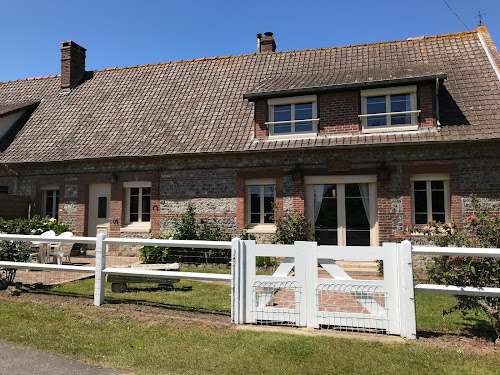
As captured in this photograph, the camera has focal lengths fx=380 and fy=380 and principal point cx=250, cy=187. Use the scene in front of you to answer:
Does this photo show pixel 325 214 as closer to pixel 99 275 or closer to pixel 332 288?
pixel 332 288

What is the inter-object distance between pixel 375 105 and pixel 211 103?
5846 mm

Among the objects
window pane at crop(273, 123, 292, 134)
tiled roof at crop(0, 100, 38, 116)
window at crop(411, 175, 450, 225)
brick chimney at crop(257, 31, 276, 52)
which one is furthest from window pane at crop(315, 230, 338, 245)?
tiled roof at crop(0, 100, 38, 116)

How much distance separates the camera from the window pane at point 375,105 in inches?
438

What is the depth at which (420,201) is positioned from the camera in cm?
1062

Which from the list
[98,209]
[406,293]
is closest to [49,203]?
[98,209]

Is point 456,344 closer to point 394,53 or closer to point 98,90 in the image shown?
point 394,53

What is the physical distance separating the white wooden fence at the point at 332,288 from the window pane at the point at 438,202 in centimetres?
622

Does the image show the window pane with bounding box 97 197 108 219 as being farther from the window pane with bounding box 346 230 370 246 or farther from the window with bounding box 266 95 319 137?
the window pane with bounding box 346 230 370 246

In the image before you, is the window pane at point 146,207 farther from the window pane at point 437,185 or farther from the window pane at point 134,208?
the window pane at point 437,185

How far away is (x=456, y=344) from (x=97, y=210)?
1226cm

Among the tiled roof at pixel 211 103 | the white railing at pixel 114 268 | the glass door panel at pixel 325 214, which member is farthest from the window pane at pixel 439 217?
the white railing at pixel 114 268

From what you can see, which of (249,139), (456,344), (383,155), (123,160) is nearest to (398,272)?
(456,344)

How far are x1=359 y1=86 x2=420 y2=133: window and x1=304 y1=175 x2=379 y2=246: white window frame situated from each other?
58.9 inches

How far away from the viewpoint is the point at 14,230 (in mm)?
9086
